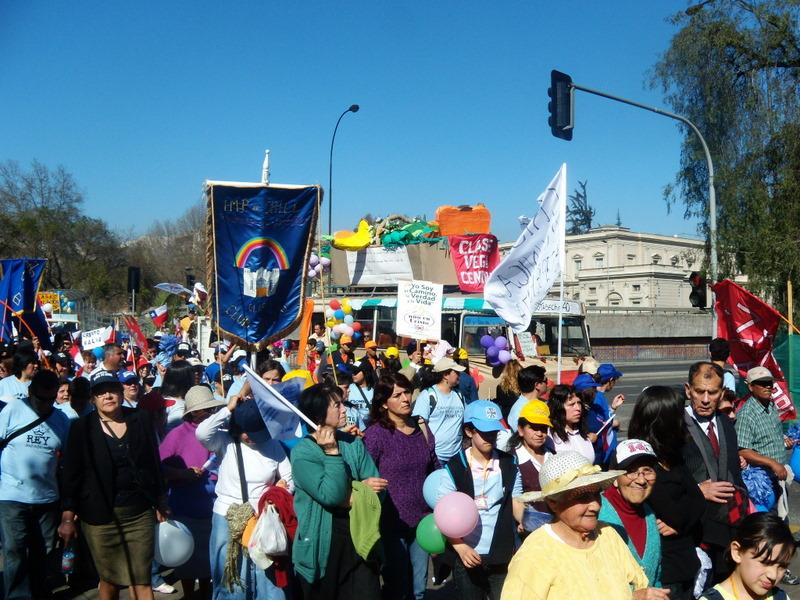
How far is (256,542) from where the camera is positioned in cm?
462

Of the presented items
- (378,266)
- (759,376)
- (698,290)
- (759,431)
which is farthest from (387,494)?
(378,266)

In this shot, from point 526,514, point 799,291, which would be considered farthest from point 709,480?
point 799,291

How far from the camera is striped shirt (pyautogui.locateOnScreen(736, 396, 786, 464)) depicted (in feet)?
20.1

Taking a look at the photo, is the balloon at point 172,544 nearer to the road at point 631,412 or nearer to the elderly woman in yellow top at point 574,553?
the road at point 631,412

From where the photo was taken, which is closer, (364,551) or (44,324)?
(364,551)

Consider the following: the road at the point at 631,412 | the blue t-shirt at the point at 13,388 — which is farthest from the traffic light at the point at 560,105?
the blue t-shirt at the point at 13,388

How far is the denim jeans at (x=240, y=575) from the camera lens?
15.9 feet

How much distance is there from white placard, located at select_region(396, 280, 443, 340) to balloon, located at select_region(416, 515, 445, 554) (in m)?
7.69

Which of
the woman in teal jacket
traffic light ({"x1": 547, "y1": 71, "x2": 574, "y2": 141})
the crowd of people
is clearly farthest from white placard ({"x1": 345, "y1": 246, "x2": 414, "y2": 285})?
the woman in teal jacket

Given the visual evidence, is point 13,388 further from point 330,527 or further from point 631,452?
point 631,452

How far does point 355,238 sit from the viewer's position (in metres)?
25.8

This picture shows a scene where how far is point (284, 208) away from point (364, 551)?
11.1ft

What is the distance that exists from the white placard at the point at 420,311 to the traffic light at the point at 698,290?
14.8ft

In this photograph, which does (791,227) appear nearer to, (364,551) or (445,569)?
(445,569)
